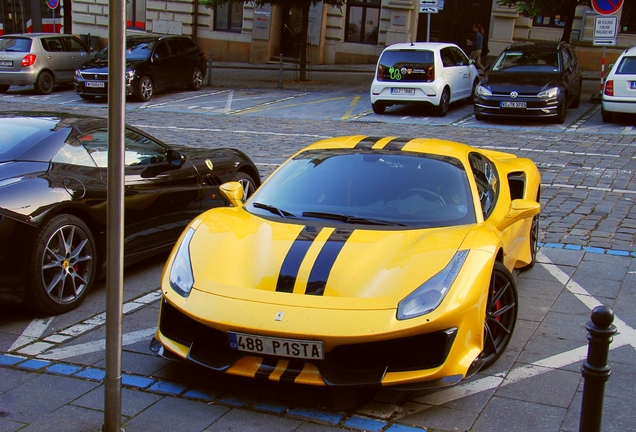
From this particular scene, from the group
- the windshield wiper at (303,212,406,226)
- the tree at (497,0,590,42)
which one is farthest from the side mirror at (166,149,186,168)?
the tree at (497,0,590,42)

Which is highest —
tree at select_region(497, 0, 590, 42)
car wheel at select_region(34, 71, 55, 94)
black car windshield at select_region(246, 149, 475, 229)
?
tree at select_region(497, 0, 590, 42)

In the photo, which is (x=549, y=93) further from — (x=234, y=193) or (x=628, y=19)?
(x=628, y=19)

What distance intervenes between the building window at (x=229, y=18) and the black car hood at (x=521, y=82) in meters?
18.3

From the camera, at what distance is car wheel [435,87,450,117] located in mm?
18469

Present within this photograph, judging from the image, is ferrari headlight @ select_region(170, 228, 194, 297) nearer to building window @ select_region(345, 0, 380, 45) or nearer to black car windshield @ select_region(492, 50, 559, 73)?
black car windshield @ select_region(492, 50, 559, 73)

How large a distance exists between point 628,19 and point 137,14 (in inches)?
773

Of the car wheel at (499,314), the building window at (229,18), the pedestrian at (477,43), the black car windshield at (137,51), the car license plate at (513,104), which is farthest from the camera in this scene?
the building window at (229,18)

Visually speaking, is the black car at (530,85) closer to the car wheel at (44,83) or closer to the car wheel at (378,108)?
the car wheel at (378,108)

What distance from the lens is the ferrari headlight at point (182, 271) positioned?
4.77 meters

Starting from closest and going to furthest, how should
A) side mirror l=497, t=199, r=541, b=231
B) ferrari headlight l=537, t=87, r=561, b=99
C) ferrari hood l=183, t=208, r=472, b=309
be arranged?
1. ferrari hood l=183, t=208, r=472, b=309
2. side mirror l=497, t=199, r=541, b=231
3. ferrari headlight l=537, t=87, r=561, b=99

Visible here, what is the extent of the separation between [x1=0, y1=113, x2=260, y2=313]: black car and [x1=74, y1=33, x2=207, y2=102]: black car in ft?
48.1

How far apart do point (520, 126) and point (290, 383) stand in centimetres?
1344

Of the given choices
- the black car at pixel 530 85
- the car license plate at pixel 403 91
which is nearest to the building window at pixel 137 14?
the car license plate at pixel 403 91

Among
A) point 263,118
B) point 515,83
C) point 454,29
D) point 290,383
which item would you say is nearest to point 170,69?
point 263,118
